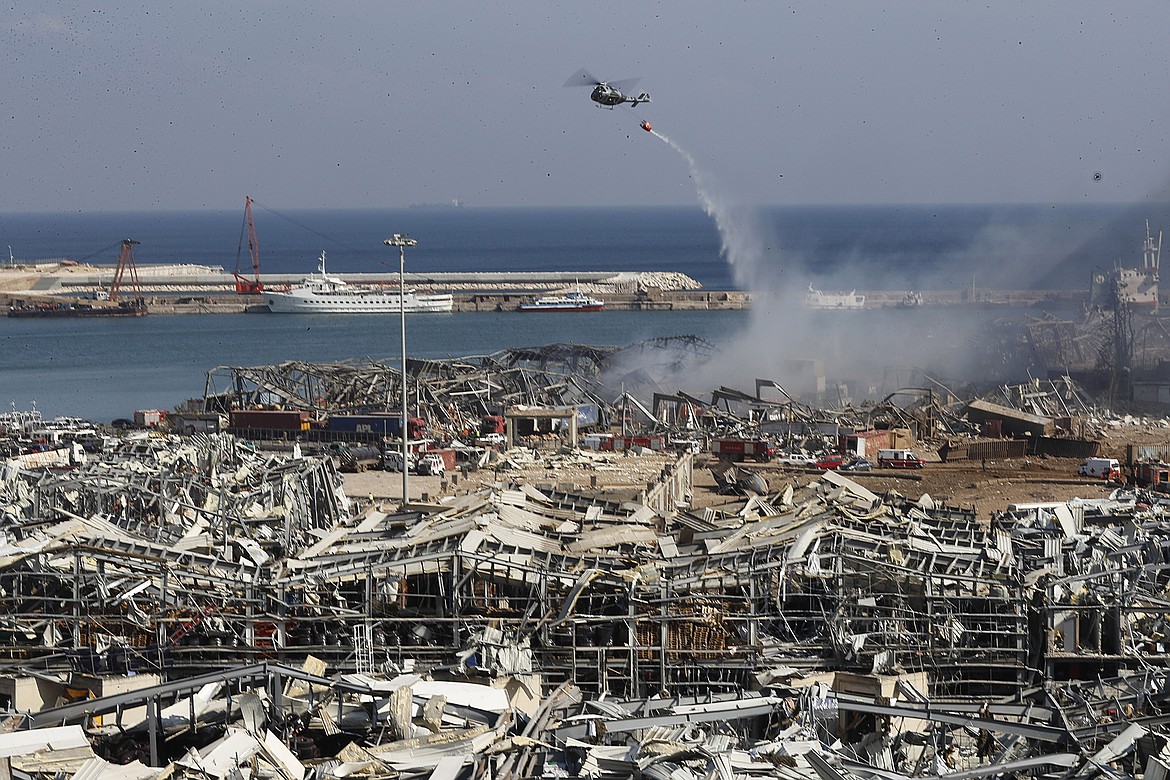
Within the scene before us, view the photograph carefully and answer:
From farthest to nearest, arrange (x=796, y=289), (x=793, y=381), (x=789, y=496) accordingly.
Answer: (x=796, y=289) < (x=793, y=381) < (x=789, y=496)

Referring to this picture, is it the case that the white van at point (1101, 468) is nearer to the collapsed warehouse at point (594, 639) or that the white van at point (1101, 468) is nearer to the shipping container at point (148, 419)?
the collapsed warehouse at point (594, 639)

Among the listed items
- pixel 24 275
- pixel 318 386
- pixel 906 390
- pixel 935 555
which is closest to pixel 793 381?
pixel 906 390

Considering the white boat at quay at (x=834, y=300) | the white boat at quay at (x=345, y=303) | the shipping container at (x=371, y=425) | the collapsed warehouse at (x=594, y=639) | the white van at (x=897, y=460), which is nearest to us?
the collapsed warehouse at (x=594, y=639)

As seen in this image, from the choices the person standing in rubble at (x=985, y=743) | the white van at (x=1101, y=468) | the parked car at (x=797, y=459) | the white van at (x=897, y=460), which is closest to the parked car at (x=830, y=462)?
the parked car at (x=797, y=459)

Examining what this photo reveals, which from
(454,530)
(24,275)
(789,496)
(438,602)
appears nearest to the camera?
(438,602)

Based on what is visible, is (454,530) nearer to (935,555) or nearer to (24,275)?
(935,555)

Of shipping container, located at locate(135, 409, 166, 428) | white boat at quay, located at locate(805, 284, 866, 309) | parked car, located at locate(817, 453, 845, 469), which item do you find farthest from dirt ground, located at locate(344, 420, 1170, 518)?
white boat at quay, located at locate(805, 284, 866, 309)
